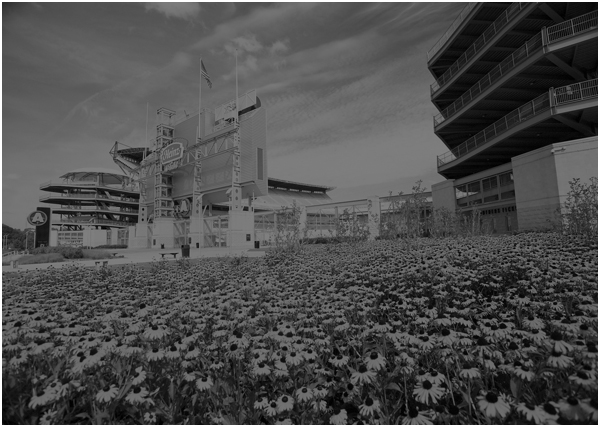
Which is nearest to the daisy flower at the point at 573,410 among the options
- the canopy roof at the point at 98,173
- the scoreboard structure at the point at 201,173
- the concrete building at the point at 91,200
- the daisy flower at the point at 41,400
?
the daisy flower at the point at 41,400

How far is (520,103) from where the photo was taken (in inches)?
1118

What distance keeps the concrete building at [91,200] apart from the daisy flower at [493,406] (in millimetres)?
81585

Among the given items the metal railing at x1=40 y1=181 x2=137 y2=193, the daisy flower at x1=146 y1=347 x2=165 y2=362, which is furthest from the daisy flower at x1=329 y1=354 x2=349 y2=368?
the metal railing at x1=40 y1=181 x2=137 y2=193

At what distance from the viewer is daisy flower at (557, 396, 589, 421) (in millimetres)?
2025

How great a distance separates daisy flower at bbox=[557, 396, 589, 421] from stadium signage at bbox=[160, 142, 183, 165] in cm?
5138

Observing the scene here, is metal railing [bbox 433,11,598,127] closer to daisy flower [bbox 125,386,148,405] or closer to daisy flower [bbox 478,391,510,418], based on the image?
daisy flower [bbox 478,391,510,418]

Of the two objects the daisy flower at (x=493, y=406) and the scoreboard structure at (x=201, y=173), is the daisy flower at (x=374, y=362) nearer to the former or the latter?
the daisy flower at (x=493, y=406)

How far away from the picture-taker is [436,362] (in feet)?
11.2

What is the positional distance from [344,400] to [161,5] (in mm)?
5979

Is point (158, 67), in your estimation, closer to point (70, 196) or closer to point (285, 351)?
point (285, 351)

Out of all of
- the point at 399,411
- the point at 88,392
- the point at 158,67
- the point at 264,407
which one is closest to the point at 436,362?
the point at 399,411

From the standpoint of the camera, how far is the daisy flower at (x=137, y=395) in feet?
8.07

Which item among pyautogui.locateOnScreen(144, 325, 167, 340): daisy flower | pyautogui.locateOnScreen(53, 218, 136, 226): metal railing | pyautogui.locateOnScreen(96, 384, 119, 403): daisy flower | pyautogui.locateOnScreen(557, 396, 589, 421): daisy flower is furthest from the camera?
pyautogui.locateOnScreen(53, 218, 136, 226): metal railing

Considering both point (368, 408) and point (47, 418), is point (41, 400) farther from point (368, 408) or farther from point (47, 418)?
point (368, 408)
